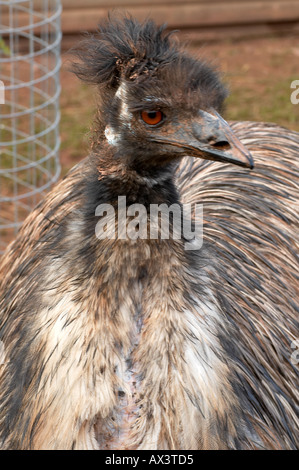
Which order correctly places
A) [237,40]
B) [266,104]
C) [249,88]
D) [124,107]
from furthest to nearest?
1. [237,40]
2. [249,88]
3. [266,104]
4. [124,107]

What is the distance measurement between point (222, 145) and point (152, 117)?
19 centimetres

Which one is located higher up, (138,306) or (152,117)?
(152,117)

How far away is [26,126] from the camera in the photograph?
630cm

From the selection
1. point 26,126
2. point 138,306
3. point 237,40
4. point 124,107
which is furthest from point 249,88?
point 138,306

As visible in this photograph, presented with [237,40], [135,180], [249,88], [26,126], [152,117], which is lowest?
[135,180]

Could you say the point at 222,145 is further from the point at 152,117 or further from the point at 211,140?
the point at 152,117

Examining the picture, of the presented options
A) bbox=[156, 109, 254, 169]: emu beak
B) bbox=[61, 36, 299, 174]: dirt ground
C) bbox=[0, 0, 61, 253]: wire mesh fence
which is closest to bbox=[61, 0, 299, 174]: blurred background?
bbox=[61, 36, 299, 174]: dirt ground

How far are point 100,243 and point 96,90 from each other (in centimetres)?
43

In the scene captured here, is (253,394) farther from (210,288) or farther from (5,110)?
(5,110)

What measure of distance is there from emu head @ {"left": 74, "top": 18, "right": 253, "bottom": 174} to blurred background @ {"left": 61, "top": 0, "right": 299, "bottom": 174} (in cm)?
432

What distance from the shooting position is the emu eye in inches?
80.4

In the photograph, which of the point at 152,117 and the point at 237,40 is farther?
the point at 237,40

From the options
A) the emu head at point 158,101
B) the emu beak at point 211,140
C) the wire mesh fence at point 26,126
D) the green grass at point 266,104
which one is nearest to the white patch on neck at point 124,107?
the emu head at point 158,101
